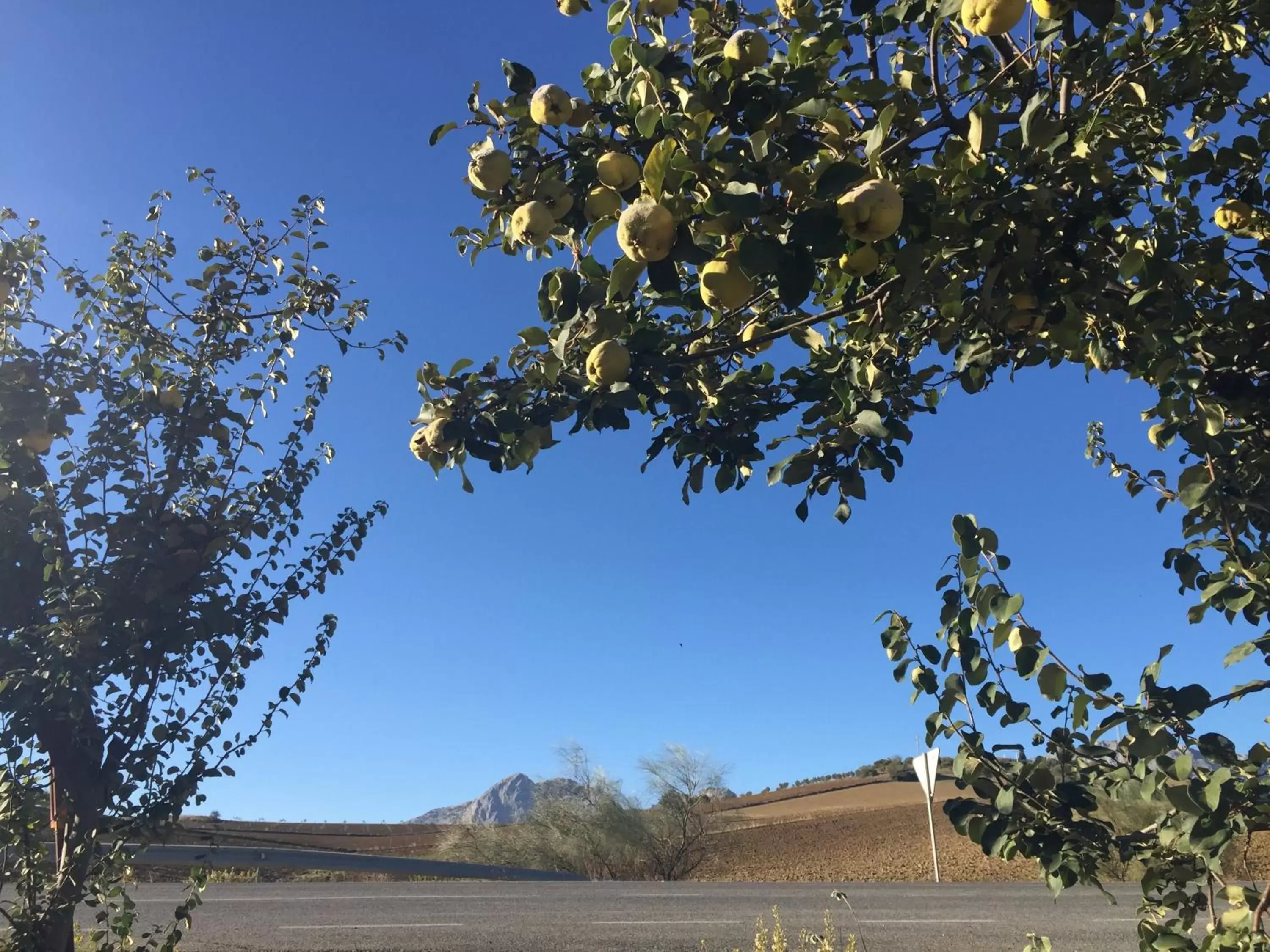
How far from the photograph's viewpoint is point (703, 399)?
7.42ft

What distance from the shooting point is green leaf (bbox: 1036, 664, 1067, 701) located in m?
1.65

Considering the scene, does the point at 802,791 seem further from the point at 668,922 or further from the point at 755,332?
the point at 755,332

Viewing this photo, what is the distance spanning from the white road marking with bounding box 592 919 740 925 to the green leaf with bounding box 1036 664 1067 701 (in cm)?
971

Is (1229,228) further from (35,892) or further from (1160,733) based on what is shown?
(35,892)

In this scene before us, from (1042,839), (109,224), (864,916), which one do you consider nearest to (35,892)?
(109,224)

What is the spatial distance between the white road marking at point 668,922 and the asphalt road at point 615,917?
4 cm

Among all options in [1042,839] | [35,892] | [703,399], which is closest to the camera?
[1042,839]

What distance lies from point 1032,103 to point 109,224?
12.9 feet

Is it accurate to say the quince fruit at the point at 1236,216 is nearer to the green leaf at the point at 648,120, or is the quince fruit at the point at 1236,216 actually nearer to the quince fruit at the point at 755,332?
the quince fruit at the point at 755,332

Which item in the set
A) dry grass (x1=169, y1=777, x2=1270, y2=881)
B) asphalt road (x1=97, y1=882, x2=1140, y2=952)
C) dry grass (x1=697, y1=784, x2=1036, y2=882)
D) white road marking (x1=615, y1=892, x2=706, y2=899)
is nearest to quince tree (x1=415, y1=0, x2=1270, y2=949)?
asphalt road (x1=97, y1=882, x2=1140, y2=952)

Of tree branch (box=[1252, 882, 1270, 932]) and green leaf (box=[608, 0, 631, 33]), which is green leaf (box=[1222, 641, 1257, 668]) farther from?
green leaf (box=[608, 0, 631, 33])

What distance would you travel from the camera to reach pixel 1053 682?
165 centimetres

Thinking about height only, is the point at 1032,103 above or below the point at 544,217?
above

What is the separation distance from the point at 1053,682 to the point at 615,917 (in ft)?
34.9
